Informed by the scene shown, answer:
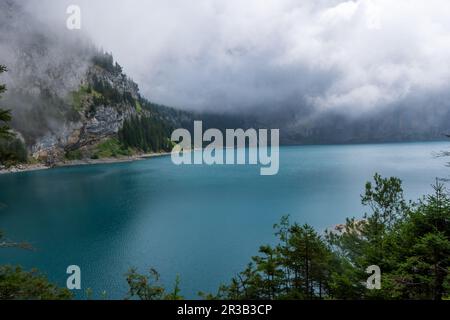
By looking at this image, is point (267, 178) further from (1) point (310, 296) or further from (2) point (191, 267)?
(1) point (310, 296)

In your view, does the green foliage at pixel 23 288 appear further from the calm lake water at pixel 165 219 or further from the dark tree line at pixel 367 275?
the calm lake water at pixel 165 219

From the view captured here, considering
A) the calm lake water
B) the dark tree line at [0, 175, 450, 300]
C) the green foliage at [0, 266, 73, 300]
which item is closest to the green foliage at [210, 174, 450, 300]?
the dark tree line at [0, 175, 450, 300]

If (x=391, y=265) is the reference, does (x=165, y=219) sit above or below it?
below

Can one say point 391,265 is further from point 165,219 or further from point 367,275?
point 165,219

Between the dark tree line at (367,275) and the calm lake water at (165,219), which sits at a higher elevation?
the dark tree line at (367,275)

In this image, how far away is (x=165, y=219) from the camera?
6831 cm

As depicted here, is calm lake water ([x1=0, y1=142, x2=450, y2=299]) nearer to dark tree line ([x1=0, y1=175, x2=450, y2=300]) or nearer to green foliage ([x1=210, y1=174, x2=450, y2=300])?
dark tree line ([x1=0, y1=175, x2=450, y2=300])

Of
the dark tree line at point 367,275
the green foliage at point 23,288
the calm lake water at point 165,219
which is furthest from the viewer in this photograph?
the calm lake water at point 165,219

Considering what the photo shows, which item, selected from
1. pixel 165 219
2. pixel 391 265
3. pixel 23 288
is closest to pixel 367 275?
pixel 391 265

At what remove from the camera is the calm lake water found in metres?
41.8

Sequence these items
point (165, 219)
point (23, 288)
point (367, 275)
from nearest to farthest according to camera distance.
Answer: point (23, 288), point (367, 275), point (165, 219)

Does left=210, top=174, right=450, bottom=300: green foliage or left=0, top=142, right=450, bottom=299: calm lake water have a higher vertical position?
left=210, top=174, right=450, bottom=300: green foliage

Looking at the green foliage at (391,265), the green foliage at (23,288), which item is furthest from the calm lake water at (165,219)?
the green foliage at (391,265)

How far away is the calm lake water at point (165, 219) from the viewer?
41750 mm
